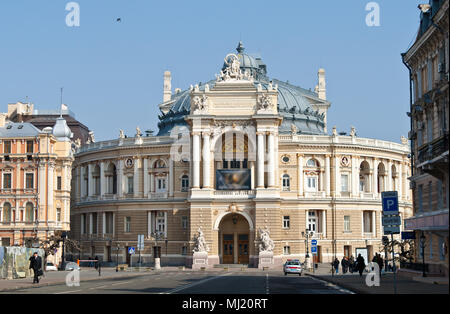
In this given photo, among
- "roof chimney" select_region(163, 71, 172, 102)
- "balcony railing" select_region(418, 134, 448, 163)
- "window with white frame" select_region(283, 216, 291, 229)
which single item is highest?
"roof chimney" select_region(163, 71, 172, 102)

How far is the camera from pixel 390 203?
3312cm

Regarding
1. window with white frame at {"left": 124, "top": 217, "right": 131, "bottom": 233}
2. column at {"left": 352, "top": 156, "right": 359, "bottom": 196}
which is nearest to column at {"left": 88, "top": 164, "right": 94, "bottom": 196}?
window with white frame at {"left": 124, "top": 217, "right": 131, "bottom": 233}

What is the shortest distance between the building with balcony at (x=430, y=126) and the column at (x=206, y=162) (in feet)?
120

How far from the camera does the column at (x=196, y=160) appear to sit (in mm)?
89375

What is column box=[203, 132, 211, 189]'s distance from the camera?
89500 millimetres

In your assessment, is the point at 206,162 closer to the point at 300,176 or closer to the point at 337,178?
the point at 300,176

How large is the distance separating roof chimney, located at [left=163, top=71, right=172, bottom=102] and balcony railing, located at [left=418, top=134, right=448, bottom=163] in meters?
80.1

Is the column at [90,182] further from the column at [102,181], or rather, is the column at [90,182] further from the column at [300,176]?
the column at [300,176]

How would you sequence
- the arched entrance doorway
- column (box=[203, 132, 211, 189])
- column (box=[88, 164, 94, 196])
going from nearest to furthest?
column (box=[203, 132, 211, 189])
the arched entrance doorway
column (box=[88, 164, 94, 196])

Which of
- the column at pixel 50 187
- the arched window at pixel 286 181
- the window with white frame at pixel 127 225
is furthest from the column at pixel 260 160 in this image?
the column at pixel 50 187

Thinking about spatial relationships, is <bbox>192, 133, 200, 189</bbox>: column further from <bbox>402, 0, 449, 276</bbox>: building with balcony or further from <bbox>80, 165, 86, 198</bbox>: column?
<bbox>402, 0, 449, 276</bbox>: building with balcony
